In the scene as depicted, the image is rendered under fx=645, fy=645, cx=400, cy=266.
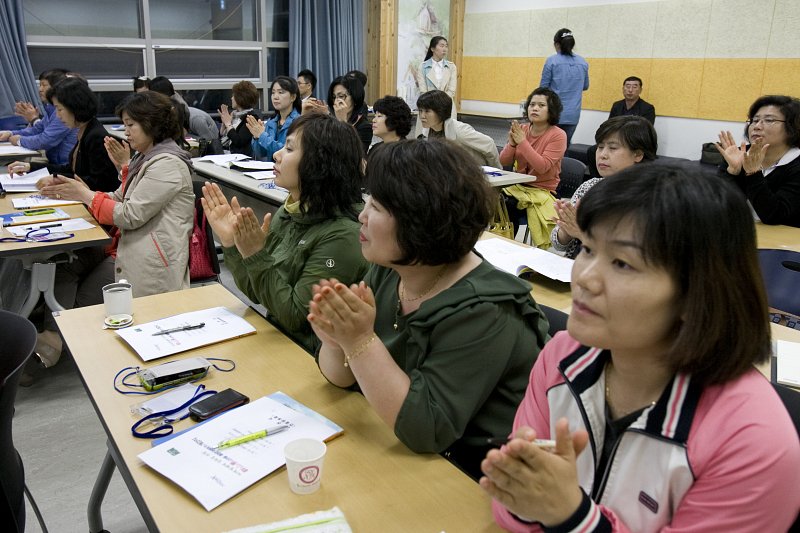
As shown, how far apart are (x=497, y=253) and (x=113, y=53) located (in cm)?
633

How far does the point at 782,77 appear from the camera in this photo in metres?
5.98

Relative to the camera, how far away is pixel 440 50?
7.72 m

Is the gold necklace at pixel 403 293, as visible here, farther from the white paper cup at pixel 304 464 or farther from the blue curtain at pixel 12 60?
the blue curtain at pixel 12 60

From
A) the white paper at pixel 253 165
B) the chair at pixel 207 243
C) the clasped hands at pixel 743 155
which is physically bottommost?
the chair at pixel 207 243

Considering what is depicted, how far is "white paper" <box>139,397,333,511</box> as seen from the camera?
1.18 m

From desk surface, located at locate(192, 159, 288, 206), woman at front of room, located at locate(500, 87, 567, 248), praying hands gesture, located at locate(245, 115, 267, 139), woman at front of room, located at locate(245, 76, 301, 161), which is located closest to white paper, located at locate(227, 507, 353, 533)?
desk surface, located at locate(192, 159, 288, 206)

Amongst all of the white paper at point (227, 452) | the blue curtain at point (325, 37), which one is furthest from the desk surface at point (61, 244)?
the blue curtain at point (325, 37)

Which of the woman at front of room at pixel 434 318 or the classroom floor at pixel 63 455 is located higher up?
the woman at front of room at pixel 434 318

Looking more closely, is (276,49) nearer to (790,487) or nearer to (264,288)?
(264,288)

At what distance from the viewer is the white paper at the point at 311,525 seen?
1.06 metres

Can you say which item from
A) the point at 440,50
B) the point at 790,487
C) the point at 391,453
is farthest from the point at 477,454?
the point at 440,50

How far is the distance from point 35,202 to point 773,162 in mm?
4022

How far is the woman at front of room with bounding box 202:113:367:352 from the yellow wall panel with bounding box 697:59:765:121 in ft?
18.1

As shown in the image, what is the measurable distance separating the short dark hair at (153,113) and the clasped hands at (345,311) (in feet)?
7.02
